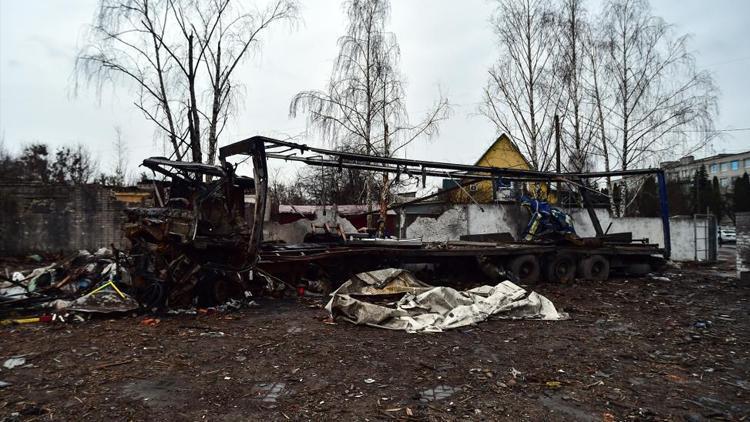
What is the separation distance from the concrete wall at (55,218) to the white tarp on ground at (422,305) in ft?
38.0

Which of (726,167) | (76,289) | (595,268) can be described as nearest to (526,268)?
(595,268)

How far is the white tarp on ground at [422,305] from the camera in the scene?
6164mm

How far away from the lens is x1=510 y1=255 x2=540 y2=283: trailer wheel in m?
10.3

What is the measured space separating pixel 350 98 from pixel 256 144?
29.4 ft

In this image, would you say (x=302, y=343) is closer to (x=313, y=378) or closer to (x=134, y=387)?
(x=313, y=378)

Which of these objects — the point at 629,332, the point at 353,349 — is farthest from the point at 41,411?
the point at 629,332

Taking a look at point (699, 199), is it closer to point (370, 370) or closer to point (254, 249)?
point (254, 249)

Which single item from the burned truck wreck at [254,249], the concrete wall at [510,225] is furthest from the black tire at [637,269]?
the concrete wall at [510,225]

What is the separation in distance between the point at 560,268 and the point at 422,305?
228 inches

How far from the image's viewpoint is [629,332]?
6.07m

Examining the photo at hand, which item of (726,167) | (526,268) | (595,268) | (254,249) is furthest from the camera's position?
(726,167)

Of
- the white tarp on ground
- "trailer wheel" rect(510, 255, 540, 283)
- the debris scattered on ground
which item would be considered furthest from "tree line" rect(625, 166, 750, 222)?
the debris scattered on ground

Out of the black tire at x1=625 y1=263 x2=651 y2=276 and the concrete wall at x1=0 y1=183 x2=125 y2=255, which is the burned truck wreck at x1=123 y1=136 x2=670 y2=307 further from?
the concrete wall at x1=0 y1=183 x2=125 y2=255

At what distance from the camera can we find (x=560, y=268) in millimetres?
10945
